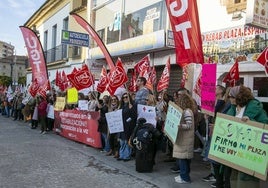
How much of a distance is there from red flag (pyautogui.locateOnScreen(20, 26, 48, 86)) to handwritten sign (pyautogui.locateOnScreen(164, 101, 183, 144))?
1053 centimetres

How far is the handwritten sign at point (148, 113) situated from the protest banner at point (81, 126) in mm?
2219

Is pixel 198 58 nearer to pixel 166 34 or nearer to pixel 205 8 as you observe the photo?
pixel 205 8

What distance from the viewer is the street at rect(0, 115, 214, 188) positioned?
688cm

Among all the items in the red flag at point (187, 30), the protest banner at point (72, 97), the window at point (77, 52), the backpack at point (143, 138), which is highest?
the window at point (77, 52)

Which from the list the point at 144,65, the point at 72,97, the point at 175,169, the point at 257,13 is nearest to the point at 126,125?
the point at 175,169

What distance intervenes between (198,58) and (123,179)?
284cm

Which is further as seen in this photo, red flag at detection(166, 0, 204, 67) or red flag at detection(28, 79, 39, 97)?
red flag at detection(28, 79, 39, 97)

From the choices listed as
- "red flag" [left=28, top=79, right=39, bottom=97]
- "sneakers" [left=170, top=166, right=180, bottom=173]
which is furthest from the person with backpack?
"red flag" [left=28, top=79, right=39, bottom=97]

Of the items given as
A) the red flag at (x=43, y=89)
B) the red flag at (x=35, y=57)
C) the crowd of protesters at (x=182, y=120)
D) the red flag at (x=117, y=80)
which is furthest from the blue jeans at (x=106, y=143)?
the red flag at (x=35, y=57)

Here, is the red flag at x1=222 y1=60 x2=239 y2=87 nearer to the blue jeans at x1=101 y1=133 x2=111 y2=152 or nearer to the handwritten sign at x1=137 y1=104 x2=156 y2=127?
the handwritten sign at x1=137 y1=104 x2=156 y2=127

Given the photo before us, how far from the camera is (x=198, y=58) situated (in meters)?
7.81

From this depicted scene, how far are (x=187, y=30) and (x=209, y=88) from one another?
1341 mm

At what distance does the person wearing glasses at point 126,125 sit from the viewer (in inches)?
344

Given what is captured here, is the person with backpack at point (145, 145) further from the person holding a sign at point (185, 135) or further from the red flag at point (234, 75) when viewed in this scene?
the red flag at point (234, 75)
